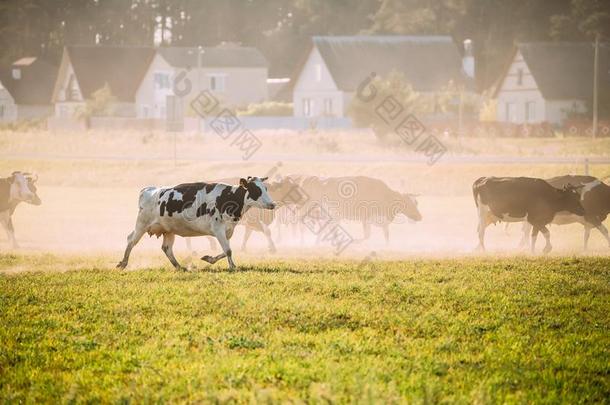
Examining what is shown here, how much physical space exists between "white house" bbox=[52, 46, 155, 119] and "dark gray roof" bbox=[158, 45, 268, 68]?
408 centimetres

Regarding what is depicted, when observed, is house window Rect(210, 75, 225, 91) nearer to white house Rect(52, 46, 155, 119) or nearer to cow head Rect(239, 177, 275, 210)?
white house Rect(52, 46, 155, 119)

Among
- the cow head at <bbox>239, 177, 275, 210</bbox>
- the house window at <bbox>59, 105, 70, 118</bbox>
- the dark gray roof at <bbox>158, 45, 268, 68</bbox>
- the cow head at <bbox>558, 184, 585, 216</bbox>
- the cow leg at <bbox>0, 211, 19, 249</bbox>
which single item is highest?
the dark gray roof at <bbox>158, 45, 268, 68</bbox>

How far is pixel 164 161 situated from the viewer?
44094 mm

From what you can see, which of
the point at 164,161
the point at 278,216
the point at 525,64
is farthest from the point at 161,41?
the point at 278,216

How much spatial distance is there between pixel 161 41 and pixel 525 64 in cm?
4775

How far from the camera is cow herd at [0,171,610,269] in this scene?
54.3ft

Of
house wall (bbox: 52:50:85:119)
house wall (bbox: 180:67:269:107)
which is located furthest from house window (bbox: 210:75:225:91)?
house wall (bbox: 52:50:85:119)

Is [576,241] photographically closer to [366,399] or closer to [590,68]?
[366,399]

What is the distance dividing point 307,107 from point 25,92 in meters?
33.4

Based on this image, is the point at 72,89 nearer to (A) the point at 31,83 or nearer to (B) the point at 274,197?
(A) the point at 31,83

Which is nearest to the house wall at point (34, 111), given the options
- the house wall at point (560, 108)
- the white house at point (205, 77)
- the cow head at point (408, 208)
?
the white house at point (205, 77)

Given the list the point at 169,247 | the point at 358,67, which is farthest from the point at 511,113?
the point at 169,247

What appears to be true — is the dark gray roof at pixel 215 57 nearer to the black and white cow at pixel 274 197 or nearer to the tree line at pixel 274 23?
the tree line at pixel 274 23

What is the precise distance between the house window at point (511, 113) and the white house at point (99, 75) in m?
33.9
